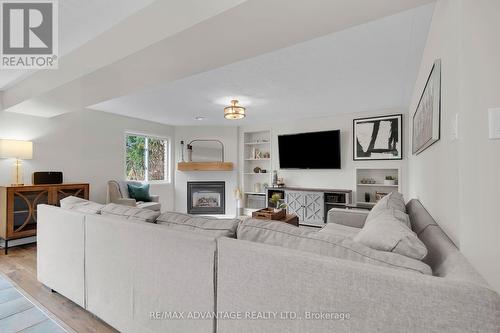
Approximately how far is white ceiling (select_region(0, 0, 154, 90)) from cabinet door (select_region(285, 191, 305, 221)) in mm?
4186

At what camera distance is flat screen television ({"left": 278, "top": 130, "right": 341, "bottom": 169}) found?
4.94m

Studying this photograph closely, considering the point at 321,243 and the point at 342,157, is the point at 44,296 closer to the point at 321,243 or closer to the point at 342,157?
the point at 321,243

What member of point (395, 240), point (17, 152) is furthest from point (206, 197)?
point (395, 240)

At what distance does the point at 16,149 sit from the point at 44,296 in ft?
7.89

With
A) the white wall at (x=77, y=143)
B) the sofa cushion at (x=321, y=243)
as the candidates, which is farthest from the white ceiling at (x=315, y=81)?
the sofa cushion at (x=321, y=243)

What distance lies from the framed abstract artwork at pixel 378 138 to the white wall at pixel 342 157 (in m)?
0.09

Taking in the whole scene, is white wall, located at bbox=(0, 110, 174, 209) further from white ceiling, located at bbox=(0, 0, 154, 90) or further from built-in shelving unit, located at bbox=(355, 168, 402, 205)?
built-in shelving unit, located at bbox=(355, 168, 402, 205)

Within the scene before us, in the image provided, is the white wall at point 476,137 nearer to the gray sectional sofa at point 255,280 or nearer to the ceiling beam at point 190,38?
the gray sectional sofa at point 255,280

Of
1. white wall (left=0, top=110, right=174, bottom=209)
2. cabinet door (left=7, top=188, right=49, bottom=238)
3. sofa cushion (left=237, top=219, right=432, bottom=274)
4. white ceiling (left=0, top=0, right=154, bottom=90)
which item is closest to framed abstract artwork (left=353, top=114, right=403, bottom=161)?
sofa cushion (left=237, top=219, right=432, bottom=274)

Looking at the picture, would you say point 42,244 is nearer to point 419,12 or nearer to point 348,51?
point 348,51

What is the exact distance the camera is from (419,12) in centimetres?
177

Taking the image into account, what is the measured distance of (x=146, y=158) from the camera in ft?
18.5

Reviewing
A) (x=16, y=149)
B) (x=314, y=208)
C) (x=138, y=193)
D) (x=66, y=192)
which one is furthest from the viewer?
(x=314, y=208)

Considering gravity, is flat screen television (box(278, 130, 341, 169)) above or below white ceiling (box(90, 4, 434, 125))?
below
